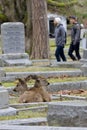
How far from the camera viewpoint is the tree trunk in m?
24.2

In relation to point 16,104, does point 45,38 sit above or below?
below

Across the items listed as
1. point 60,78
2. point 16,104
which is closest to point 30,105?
point 16,104

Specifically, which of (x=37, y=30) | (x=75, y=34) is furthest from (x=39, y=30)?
(x=75, y=34)

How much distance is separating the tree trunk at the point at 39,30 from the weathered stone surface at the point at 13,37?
2592 mm

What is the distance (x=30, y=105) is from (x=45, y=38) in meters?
13.6

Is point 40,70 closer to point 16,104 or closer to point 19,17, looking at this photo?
point 16,104

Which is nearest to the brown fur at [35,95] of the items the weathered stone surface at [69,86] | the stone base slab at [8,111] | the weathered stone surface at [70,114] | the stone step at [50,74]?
the stone base slab at [8,111]

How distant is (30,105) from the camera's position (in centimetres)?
1102

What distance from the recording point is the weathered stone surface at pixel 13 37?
2155 centimetres

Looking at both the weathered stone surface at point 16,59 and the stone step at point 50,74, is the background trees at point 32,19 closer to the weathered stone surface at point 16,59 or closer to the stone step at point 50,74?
the weathered stone surface at point 16,59

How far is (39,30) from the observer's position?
24.5 meters

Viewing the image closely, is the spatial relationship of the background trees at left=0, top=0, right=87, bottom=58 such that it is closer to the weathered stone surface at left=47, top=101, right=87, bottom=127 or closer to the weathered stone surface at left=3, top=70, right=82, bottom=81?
the weathered stone surface at left=3, top=70, right=82, bottom=81

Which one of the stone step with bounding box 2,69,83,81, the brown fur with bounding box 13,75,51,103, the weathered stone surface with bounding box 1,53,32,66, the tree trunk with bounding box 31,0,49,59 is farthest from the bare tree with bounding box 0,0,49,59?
the brown fur with bounding box 13,75,51,103

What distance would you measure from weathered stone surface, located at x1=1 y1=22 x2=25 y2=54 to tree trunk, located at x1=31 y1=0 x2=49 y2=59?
8.50 ft
